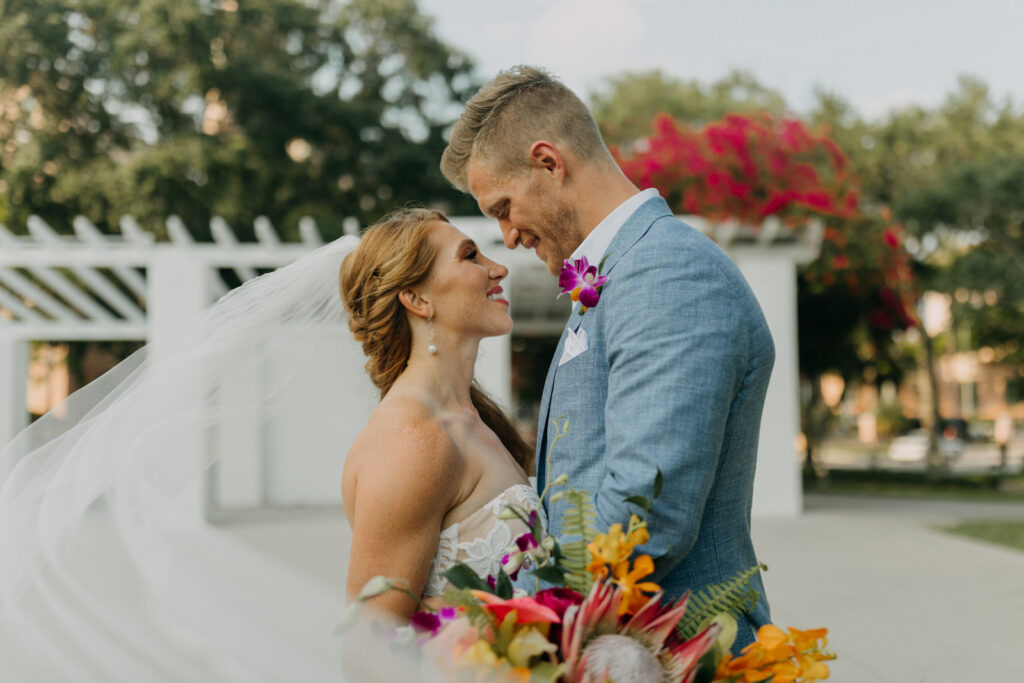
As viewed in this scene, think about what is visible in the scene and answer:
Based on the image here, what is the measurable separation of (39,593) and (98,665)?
349 mm

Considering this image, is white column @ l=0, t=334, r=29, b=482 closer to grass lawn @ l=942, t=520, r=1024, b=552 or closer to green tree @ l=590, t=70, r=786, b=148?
grass lawn @ l=942, t=520, r=1024, b=552

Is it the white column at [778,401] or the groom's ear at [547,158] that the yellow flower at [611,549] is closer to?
the groom's ear at [547,158]

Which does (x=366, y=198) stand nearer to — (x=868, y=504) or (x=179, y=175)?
(x=179, y=175)

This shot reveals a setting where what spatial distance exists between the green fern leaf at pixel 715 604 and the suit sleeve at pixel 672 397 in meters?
0.07

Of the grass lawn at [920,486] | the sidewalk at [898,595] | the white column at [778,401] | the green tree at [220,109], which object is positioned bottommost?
the grass lawn at [920,486]

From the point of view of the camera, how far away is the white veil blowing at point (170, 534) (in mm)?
1542

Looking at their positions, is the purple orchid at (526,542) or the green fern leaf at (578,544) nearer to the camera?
the green fern leaf at (578,544)

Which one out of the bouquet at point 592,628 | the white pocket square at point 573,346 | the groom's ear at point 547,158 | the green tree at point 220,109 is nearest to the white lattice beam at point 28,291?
the green tree at point 220,109

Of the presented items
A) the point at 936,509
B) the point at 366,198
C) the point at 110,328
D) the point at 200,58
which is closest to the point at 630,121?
the point at 366,198

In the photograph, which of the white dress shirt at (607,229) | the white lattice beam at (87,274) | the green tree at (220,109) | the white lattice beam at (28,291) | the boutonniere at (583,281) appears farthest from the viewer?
the green tree at (220,109)

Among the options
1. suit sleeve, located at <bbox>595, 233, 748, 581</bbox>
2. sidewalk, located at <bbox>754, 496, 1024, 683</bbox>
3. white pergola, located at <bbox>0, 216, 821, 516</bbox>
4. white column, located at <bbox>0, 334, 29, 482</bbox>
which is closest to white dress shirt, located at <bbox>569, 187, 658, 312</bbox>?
suit sleeve, located at <bbox>595, 233, 748, 581</bbox>

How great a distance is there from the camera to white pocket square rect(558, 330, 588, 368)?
1698 mm

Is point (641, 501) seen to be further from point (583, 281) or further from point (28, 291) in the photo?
point (28, 291)

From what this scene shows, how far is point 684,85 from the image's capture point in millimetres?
30547
